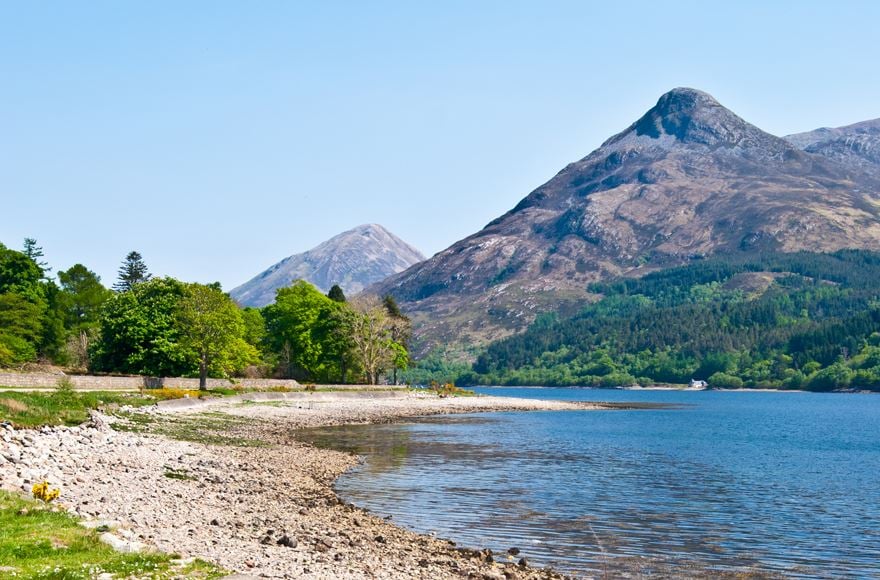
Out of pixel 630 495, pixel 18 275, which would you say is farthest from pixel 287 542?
pixel 18 275

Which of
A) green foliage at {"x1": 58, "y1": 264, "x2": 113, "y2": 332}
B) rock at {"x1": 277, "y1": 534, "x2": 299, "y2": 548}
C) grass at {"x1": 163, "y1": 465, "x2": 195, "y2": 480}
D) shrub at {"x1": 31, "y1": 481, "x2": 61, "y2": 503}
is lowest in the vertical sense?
rock at {"x1": 277, "y1": 534, "x2": 299, "y2": 548}

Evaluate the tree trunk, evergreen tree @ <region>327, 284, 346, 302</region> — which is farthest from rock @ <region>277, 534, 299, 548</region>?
evergreen tree @ <region>327, 284, 346, 302</region>

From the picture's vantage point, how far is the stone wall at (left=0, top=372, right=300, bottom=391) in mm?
71688

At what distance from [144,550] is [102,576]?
2744mm

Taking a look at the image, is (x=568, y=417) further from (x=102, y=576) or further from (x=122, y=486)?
(x=102, y=576)

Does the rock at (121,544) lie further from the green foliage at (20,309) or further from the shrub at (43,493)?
the green foliage at (20,309)

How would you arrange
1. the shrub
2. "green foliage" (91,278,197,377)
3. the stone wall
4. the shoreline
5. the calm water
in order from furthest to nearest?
"green foliage" (91,278,197,377) → the stone wall → the calm water → the shrub → the shoreline

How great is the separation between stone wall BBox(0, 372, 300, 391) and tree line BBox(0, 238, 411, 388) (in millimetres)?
2504

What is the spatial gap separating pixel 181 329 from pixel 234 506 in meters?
72.0

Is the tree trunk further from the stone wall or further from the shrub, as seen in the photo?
the shrub

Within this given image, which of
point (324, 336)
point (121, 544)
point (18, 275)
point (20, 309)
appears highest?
point (18, 275)

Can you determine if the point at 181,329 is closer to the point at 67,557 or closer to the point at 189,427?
the point at 189,427

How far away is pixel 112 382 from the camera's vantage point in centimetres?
8419

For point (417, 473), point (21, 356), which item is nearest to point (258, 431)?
point (417, 473)
